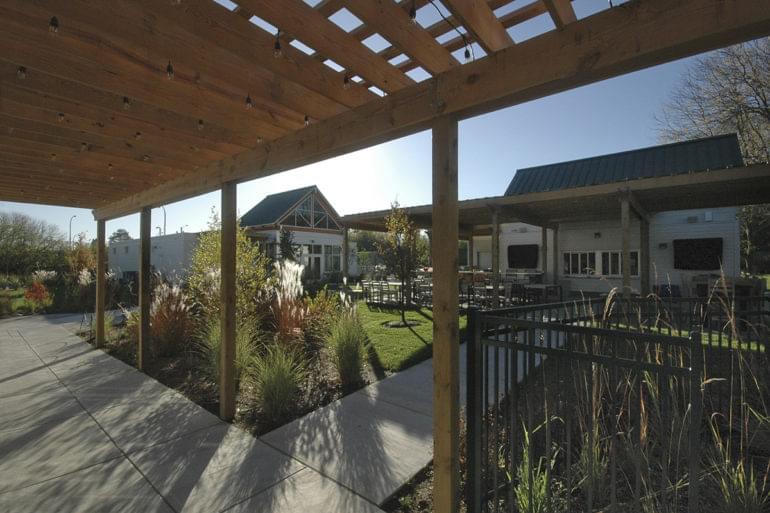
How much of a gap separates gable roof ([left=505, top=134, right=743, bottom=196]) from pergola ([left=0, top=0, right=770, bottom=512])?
9713 millimetres

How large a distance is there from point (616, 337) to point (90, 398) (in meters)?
5.30

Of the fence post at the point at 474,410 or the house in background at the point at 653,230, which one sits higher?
the house in background at the point at 653,230

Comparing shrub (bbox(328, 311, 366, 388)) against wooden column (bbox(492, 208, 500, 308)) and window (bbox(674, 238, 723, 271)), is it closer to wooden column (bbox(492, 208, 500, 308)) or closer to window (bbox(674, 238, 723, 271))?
wooden column (bbox(492, 208, 500, 308))

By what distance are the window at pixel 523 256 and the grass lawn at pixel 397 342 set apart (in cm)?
870

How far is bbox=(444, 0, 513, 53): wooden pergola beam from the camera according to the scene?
1605 mm

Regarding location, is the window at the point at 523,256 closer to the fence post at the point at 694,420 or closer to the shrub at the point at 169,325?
the shrub at the point at 169,325

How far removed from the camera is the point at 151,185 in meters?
5.26

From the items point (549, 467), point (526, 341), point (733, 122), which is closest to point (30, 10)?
point (526, 341)

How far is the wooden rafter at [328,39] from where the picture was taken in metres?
1.68

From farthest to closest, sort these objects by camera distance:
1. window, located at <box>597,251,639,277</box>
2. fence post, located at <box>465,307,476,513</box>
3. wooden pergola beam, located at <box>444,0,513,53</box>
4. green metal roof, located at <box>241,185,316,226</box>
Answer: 1. green metal roof, located at <box>241,185,316,226</box>
2. window, located at <box>597,251,639,277</box>
3. fence post, located at <box>465,307,476,513</box>
4. wooden pergola beam, located at <box>444,0,513,53</box>

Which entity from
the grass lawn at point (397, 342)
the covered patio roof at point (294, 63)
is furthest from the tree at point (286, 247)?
the covered patio roof at point (294, 63)

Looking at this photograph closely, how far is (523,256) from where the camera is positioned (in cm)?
1744

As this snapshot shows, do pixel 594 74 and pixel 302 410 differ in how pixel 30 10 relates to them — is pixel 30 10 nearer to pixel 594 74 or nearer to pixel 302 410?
pixel 594 74

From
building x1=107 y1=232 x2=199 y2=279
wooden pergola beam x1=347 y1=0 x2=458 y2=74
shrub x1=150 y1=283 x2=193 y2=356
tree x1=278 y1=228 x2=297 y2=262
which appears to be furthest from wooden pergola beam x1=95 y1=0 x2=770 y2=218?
building x1=107 y1=232 x2=199 y2=279
